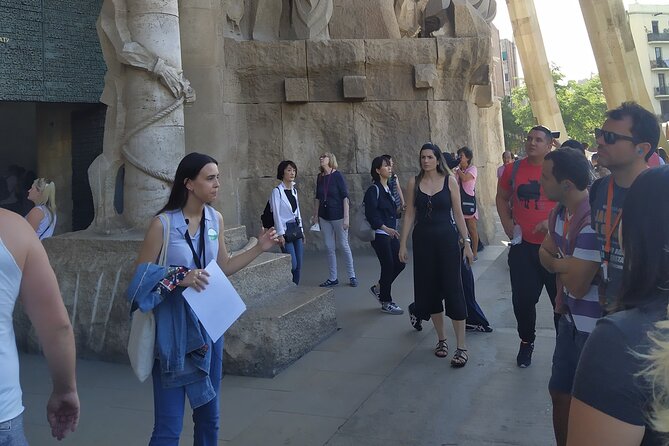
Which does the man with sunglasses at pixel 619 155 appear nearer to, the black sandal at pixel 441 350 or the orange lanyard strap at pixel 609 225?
the orange lanyard strap at pixel 609 225

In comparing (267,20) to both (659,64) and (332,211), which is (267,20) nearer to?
(332,211)

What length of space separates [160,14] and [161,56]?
0.41m

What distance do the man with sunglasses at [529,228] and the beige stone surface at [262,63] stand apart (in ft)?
20.0

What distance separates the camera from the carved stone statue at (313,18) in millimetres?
9914

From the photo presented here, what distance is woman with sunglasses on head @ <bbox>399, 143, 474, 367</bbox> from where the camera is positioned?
4582mm

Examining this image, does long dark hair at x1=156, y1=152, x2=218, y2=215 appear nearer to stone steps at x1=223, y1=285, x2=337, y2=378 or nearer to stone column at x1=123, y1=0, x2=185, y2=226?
stone steps at x1=223, y1=285, x2=337, y2=378

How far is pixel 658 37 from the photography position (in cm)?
6028

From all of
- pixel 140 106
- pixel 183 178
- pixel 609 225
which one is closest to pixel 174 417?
pixel 183 178

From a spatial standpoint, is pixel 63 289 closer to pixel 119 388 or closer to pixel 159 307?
pixel 119 388

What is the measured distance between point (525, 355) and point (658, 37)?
67.9m

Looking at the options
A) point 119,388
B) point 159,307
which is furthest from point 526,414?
point 119,388

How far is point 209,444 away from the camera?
2707mm

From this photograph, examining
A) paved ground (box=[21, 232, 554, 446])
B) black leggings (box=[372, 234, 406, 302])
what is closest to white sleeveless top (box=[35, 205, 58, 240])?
paved ground (box=[21, 232, 554, 446])

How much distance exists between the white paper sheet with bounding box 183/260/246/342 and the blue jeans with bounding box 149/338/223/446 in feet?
0.99
